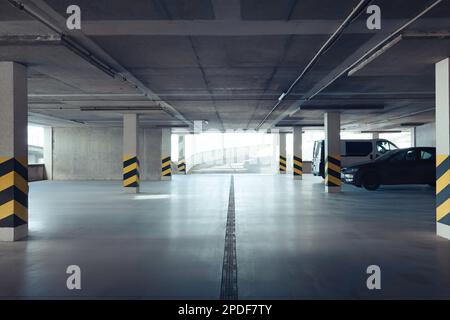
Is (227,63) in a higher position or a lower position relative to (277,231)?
higher

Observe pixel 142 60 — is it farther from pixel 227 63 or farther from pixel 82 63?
pixel 227 63

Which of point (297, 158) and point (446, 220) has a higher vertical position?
point (297, 158)

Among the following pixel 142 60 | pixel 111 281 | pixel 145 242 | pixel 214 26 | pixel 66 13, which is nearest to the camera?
pixel 111 281

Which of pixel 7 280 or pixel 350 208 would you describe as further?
pixel 350 208

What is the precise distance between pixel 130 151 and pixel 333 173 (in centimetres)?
762

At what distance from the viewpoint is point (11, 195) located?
664 centimetres

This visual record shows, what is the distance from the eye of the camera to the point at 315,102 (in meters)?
13.4

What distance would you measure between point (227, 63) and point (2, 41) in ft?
12.4

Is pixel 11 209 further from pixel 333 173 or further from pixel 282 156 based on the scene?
pixel 282 156

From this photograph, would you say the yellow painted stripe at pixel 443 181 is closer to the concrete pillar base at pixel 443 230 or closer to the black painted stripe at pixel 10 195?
the concrete pillar base at pixel 443 230

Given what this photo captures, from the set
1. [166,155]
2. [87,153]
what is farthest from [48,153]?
[166,155]

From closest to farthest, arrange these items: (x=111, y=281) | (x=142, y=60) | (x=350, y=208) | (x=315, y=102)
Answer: (x=111, y=281) → (x=142, y=60) → (x=350, y=208) → (x=315, y=102)
